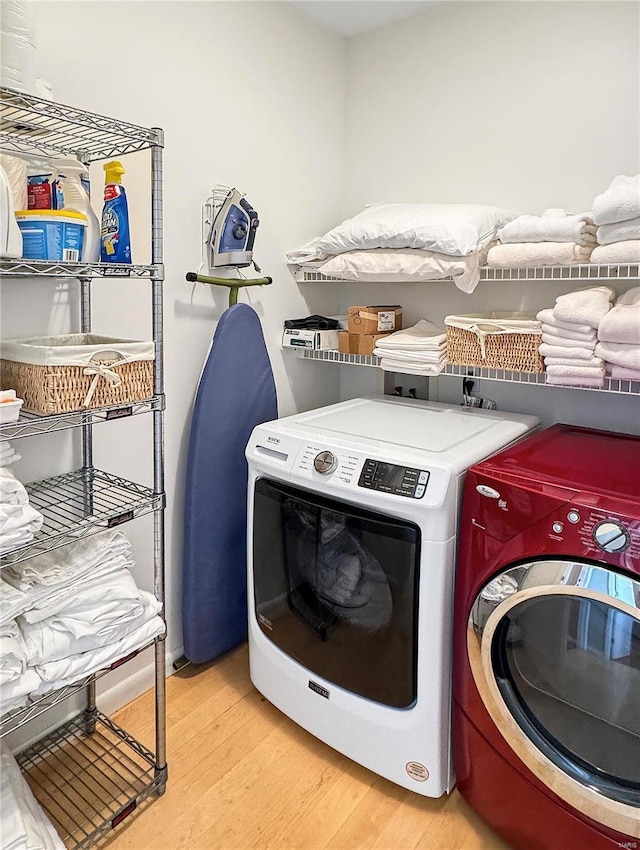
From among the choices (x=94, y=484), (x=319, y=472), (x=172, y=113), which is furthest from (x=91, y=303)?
(x=319, y=472)

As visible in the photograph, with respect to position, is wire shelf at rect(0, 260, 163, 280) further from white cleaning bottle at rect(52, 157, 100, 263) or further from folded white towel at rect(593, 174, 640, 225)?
folded white towel at rect(593, 174, 640, 225)

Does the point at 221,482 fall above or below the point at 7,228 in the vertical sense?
below

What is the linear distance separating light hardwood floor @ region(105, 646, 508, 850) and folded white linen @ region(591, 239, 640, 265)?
5.01 feet

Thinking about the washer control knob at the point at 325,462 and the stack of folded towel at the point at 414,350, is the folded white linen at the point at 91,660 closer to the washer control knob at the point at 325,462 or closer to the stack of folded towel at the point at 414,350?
the washer control knob at the point at 325,462

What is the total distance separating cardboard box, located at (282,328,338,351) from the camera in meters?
2.34

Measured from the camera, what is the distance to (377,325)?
7.38 feet

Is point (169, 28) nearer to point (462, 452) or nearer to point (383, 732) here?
point (462, 452)

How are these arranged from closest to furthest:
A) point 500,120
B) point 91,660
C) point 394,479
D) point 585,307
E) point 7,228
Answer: point 7,228, point 91,660, point 394,479, point 585,307, point 500,120

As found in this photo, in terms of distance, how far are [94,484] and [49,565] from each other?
36cm

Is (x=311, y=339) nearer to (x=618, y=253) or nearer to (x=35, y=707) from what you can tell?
(x=618, y=253)

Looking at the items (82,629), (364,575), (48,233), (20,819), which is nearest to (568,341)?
(364,575)

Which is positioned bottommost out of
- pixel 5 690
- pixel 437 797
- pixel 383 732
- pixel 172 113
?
pixel 437 797

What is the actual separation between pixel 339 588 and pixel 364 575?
4.3 inches

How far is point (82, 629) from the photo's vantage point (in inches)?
55.3
